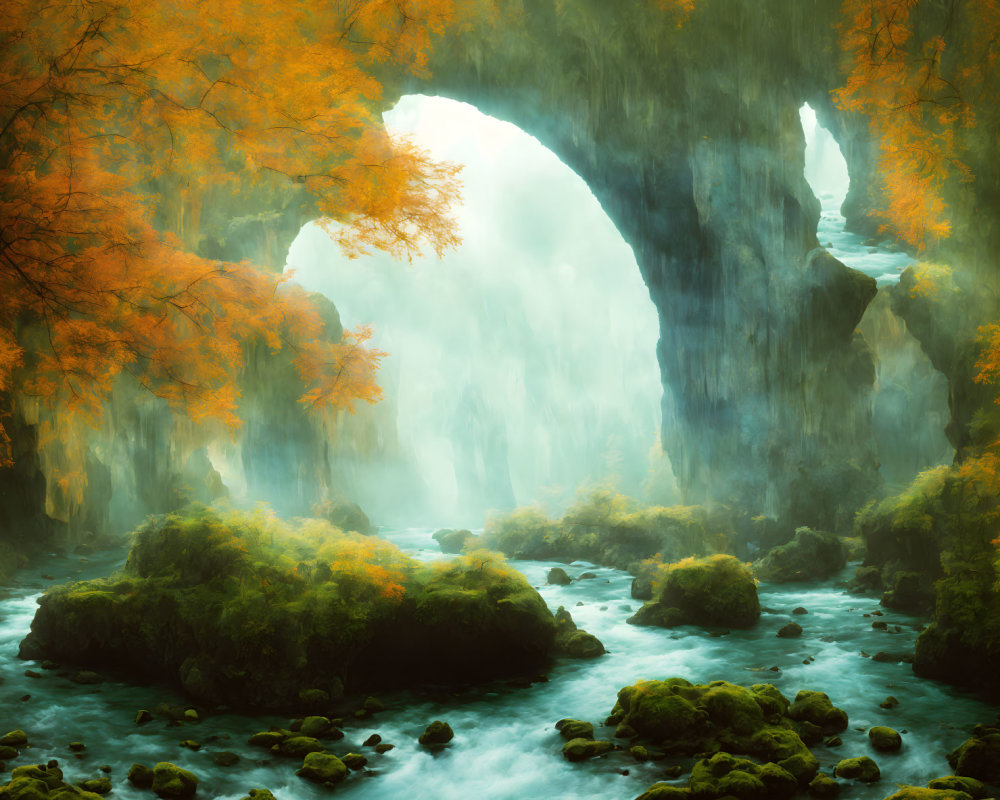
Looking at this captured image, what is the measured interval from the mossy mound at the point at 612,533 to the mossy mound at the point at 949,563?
5.42m

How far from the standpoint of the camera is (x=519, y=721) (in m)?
9.93

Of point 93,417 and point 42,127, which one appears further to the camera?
point 93,417

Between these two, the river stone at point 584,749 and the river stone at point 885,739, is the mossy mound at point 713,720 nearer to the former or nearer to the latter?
the river stone at point 584,749

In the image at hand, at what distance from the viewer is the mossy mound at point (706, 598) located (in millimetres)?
14914

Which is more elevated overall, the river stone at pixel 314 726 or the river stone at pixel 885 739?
the river stone at pixel 314 726

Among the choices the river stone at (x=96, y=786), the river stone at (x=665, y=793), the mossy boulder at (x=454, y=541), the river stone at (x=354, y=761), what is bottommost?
the mossy boulder at (x=454, y=541)

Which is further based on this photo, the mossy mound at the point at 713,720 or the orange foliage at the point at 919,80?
the orange foliage at the point at 919,80

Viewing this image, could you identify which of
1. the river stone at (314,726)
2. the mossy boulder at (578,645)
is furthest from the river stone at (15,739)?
the mossy boulder at (578,645)

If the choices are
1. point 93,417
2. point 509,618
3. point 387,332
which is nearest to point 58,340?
point 93,417

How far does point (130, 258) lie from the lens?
8641 millimetres

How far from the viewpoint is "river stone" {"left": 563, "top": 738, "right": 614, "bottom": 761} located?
28.7ft

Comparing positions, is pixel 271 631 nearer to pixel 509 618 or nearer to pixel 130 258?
pixel 509 618

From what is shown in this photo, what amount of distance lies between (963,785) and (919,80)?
9.03 m

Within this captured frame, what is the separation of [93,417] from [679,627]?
36.1ft
